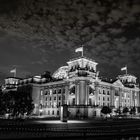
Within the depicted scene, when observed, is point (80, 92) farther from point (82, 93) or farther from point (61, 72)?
point (61, 72)

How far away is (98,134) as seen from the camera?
38.5 meters

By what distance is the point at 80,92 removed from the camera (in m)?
113

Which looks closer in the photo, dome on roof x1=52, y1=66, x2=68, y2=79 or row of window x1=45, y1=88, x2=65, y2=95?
row of window x1=45, y1=88, x2=65, y2=95

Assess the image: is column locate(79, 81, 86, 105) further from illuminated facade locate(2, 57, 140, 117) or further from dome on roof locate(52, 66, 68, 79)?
dome on roof locate(52, 66, 68, 79)

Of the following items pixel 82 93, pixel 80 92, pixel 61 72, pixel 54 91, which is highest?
pixel 61 72

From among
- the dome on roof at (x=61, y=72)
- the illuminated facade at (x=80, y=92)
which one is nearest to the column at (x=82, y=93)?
the illuminated facade at (x=80, y=92)

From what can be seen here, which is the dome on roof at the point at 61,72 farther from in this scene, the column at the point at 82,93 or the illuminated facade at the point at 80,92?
the column at the point at 82,93

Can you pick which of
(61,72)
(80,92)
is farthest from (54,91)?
(80,92)

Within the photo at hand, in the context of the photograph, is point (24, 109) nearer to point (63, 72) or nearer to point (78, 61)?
point (78, 61)

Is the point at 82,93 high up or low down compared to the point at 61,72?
down

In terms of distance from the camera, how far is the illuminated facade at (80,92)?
112812 mm

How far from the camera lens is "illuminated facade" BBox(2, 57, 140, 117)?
370ft

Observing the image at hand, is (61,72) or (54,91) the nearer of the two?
(54,91)

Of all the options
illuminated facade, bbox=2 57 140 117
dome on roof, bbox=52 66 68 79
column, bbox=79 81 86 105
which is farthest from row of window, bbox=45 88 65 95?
dome on roof, bbox=52 66 68 79
